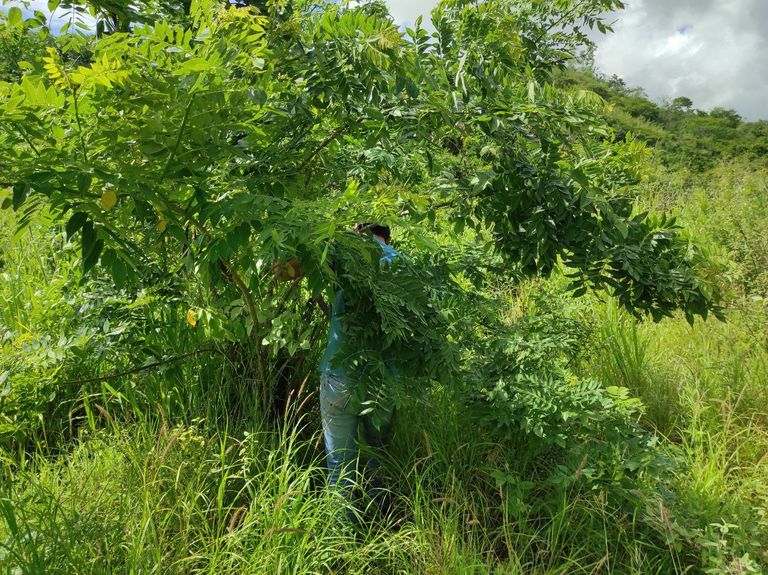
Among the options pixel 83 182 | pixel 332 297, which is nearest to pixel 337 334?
pixel 332 297

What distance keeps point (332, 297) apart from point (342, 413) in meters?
0.69

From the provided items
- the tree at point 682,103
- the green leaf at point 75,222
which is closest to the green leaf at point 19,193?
the green leaf at point 75,222

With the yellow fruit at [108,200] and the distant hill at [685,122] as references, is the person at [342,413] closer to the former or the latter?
the yellow fruit at [108,200]

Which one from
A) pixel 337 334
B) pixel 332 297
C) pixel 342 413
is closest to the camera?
pixel 332 297

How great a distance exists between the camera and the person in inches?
87.8

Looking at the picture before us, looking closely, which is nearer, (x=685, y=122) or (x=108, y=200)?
(x=108, y=200)

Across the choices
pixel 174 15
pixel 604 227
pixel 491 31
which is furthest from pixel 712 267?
pixel 174 15

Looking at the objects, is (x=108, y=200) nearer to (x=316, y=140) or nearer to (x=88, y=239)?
(x=88, y=239)

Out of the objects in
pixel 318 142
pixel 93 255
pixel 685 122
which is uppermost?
pixel 685 122

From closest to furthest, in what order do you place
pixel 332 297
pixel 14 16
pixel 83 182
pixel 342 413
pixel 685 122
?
1. pixel 83 182
2. pixel 14 16
3. pixel 332 297
4. pixel 342 413
5. pixel 685 122

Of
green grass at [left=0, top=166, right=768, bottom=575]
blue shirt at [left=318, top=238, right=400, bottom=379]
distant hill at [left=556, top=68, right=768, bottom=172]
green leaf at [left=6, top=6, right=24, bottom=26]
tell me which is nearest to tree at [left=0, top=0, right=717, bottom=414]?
green leaf at [left=6, top=6, right=24, bottom=26]

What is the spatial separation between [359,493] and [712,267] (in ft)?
5.71

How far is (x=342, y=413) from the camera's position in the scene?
2379mm

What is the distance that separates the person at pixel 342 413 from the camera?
7.32ft
